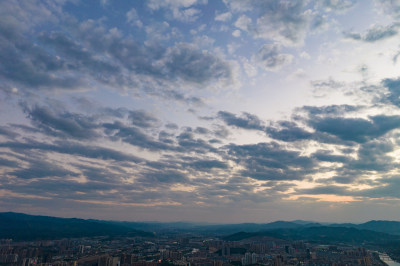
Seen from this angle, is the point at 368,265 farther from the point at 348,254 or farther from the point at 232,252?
the point at 232,252

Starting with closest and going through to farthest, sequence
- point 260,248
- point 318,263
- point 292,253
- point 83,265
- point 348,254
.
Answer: point 83,265
point 318,263
point 348,254
point 292,253
point 260,248

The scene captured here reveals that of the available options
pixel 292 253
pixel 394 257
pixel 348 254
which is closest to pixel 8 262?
pixel 292 253

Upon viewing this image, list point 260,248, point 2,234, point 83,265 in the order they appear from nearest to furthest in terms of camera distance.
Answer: point 83,265
point 260,248
point 2,234

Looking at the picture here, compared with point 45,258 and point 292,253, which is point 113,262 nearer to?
point 45,258

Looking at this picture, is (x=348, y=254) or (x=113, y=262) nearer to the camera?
(x=113, y=262)

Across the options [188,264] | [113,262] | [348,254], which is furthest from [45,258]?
[348,254]

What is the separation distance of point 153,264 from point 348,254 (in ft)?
310

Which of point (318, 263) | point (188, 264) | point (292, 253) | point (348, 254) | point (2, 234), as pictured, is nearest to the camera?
point (188, 264)

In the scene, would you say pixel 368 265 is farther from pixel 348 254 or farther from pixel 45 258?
pixel 45 258

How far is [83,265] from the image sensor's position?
273 ft

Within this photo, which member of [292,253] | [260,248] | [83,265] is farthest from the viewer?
[260,248]

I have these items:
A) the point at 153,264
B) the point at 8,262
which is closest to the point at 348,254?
the point at 153,264

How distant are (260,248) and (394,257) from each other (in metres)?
64.8

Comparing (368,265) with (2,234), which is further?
(2,234)
